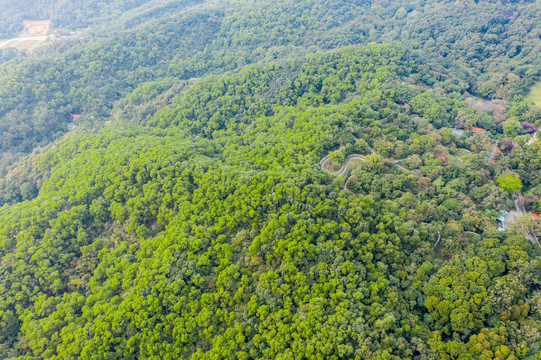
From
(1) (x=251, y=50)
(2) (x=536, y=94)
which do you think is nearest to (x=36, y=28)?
(1) (x=251, y=50)

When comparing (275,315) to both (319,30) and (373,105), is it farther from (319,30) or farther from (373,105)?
(319,30)

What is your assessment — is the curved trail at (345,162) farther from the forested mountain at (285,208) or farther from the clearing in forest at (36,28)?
the clearing in forest at (36,28)

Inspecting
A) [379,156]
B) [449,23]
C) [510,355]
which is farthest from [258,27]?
[510,355]

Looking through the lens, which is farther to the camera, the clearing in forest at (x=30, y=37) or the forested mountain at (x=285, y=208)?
the clearing in forest at (x=30, y=37)

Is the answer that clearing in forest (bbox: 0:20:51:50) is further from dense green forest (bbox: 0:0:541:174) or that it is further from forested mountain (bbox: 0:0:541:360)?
forested mountain (bbox: 0:0:541:360)

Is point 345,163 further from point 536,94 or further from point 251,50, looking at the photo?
point 251,50

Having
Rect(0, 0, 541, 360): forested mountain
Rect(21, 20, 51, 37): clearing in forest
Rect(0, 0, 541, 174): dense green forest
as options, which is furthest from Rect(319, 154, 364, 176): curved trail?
Rect(21, 20, 51, 37): clearing in forest

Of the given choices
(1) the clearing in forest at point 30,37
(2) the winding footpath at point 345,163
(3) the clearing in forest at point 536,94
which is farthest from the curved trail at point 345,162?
(1) the clearing in forest at point 30,37
